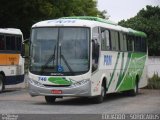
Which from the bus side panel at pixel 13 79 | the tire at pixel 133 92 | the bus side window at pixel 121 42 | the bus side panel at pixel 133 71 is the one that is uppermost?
the bus side window at pixel 121 42

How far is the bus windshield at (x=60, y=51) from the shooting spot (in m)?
22.6

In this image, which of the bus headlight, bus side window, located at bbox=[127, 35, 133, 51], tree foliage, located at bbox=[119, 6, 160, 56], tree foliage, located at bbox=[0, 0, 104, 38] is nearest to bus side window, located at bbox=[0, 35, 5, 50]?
bus side window, located at bbox=[127, 35, 133, 51]

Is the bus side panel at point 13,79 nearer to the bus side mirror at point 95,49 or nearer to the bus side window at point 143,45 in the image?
the bus side window at point 143,45

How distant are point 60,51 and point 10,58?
27.2 feet

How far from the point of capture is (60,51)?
22750 millimetres

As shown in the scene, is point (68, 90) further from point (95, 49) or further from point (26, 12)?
Answer: point (26, 12)

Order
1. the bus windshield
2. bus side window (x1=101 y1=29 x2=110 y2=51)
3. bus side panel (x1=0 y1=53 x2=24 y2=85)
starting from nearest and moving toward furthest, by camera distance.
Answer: the bus windshield → bus side window (x1=101 y1=29 x2=110 y2=51) → bus side panel (x1=0 y1=53 x2=24 y2=85)

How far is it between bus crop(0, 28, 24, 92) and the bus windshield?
6740mm

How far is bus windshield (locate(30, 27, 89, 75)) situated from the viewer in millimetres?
22594

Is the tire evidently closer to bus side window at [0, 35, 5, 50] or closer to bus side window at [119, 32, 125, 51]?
bus side window at [119, 32, 125, 51]

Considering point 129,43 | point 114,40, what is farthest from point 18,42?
point 114,40

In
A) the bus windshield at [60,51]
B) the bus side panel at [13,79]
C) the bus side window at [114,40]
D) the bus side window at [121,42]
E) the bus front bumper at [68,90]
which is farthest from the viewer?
the bus side panel at [13,79]

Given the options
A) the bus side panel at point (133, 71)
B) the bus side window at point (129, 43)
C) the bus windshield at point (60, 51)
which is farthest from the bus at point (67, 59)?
the bus side window at point (129, 43)

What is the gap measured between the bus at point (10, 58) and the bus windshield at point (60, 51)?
22.1 ft
